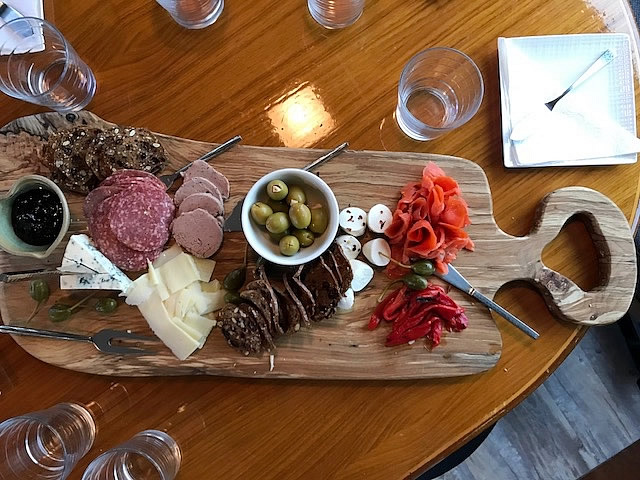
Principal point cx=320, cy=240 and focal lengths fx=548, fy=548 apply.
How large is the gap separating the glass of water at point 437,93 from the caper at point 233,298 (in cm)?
62

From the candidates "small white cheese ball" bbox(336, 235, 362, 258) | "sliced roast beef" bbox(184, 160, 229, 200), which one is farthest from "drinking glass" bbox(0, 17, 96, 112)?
"small white cheese ball" bbox(336, 235, 362, 258)

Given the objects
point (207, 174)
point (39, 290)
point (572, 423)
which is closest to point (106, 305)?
point (39, 290)

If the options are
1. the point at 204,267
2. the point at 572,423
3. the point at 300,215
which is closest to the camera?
the point at 300,215

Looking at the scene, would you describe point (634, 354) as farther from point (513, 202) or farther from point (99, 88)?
point (99, 88)

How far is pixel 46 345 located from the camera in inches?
54.4

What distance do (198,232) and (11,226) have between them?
0.44 metres

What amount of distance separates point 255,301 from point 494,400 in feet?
2.14

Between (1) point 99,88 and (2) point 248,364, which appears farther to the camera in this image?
(1) point 99,88

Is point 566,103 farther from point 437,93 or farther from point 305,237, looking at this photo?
point 305,237

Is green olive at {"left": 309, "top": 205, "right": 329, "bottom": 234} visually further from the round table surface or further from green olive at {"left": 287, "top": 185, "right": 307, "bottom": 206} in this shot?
the round table surface

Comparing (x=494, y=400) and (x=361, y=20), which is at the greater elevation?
(x=361, y=20)

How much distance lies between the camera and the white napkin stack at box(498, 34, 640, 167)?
1.43 metres

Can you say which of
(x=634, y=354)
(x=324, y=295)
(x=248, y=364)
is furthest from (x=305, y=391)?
(x=634, y=354)

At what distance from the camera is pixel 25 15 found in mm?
1465
